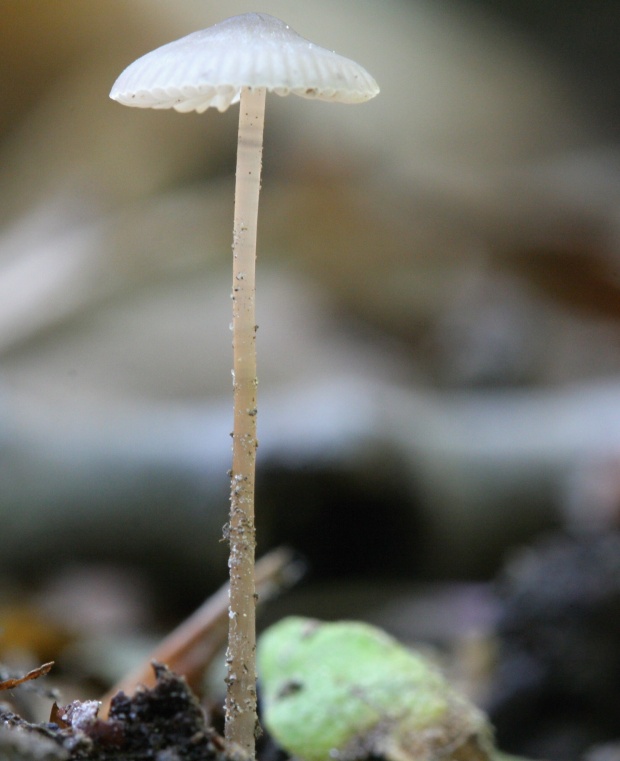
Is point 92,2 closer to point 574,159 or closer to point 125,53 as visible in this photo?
point 125,53

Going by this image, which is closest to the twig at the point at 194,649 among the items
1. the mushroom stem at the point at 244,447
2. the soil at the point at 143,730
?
the mushroom stem at the point at 244,447

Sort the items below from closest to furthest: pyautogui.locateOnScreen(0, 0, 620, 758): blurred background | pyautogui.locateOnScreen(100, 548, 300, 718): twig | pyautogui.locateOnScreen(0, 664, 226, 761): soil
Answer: pyautogui.locateOnScreen(0, 664, 226, 761): soil
pyautogui.locateOnScreen(100, 548, 300, 718): twig
pyautogui.locateOnScreen(0, 0, 620, 758): blurred background

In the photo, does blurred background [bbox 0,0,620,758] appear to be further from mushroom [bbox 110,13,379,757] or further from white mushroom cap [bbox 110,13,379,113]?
white mushroom cap [bbox 110,13,379,113]

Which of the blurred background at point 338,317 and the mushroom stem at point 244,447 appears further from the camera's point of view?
the blurred background at point 338,317

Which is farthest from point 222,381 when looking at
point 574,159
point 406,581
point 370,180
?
point 574,159

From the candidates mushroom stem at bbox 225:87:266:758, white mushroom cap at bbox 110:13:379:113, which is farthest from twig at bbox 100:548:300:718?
white mushroom cap at bbox 110:13:379:113

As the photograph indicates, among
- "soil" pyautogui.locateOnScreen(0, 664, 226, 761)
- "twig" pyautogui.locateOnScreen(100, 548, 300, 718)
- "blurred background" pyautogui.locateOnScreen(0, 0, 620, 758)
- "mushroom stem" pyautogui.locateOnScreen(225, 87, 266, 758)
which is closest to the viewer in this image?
"soil" pyautogui.locateOnScreen(0, 664, 226, 761)

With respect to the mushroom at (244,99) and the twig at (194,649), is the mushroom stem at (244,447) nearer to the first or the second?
the mushroom at (244,99)
